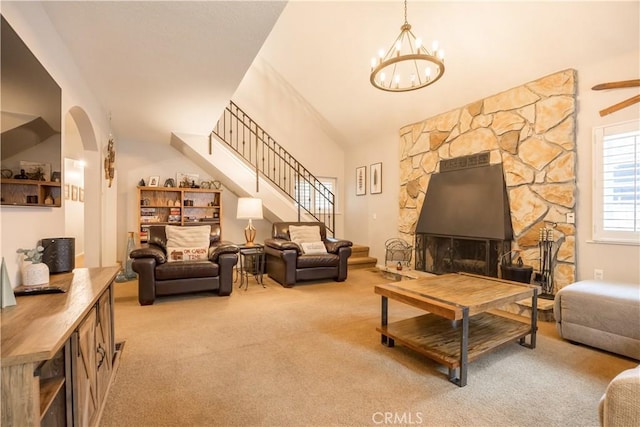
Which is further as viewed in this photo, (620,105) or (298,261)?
(298,261)

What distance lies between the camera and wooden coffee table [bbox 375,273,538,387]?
1986 millimetres

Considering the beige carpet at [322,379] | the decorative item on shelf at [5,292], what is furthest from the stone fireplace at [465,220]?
the decorative item on shelf at [5,292]

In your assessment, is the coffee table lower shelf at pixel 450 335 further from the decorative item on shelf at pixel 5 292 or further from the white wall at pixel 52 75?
the white wall at pixel 52 75

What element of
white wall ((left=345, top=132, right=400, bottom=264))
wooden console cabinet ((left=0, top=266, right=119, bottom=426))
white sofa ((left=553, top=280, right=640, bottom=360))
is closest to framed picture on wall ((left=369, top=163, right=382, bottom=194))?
white wall ((left=345, top=132, right=400, bottom=264))

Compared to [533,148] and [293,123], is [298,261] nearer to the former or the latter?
[533,148]

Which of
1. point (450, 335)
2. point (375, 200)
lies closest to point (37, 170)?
point (450, 335)

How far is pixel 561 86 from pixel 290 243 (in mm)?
3898

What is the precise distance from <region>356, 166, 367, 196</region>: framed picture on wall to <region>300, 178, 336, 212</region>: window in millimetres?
614

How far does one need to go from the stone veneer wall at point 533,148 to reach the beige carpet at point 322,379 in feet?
3.67

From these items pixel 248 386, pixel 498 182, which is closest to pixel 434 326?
pixel 248 386

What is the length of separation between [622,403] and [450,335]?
4.52 feet

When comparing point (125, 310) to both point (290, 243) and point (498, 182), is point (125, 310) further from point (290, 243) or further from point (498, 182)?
point (498, 182)

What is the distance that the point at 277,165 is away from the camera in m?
6.75

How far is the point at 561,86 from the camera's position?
3383 mm
